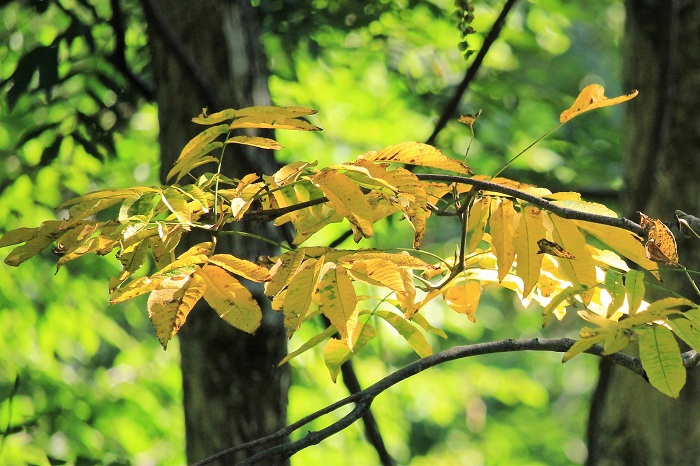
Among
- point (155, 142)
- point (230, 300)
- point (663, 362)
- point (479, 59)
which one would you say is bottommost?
point (663, 362)

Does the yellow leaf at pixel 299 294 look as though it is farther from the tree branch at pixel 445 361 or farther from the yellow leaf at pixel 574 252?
the yellow leaf at pixel 574 252

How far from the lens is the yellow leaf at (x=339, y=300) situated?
0.94 m

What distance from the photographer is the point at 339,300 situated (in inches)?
37.5

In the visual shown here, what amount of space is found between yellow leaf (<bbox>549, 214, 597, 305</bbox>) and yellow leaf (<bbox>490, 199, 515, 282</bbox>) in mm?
63

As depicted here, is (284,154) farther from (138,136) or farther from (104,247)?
(104,247)

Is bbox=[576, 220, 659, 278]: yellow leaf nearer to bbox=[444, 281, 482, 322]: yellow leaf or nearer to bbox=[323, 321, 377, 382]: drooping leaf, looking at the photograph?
bbox=[444, 281, 482, 322]: yellow leaf

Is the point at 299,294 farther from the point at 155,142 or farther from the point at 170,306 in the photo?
the point at 155,142

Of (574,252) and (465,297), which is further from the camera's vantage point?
(465,297)

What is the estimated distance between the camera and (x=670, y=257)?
943 mm

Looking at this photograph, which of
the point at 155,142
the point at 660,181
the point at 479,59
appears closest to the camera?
the point at 479,59

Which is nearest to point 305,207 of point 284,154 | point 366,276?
point 366,276

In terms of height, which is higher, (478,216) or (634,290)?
(478,216)

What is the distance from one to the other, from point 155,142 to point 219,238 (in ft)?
6.49

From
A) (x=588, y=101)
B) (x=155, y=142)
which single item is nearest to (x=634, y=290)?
(x=588, y=101)
